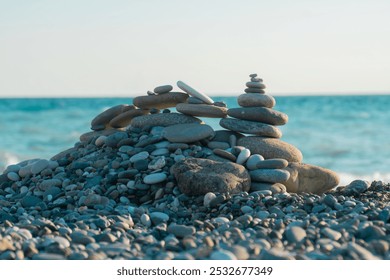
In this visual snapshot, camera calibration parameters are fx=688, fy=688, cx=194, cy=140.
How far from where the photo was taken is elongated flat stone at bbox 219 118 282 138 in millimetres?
7188

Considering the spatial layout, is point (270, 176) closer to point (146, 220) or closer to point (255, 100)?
point (255, 100)

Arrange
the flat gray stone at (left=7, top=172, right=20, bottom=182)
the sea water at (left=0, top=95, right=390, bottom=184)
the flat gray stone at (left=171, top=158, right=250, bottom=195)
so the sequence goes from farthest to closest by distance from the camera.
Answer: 1. the sea water at (left=0, top=95, right=390, bottom=184)
2. the flat gray stone at (left=7, top=172, right=20, bottom=182)
3. the flat gray stone at (left=171, top=158, right=250, bottom=195)

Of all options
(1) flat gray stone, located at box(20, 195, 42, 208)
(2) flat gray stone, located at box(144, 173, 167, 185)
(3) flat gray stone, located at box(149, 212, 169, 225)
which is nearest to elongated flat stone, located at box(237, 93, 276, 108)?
(2) flat gray stone, located at box(144, 173, 167, 185)

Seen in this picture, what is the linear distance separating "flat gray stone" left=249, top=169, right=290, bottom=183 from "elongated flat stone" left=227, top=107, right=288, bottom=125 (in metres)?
0.80

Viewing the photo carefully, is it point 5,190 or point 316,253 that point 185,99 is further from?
point 316,253

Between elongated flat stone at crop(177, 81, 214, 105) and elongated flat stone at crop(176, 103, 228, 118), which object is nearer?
elongated flat stone at crop(176, 103, 228, 118)

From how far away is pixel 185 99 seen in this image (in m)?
7.64

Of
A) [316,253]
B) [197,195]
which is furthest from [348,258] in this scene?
[197,195]

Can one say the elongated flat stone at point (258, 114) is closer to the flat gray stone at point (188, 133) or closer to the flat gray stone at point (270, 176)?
the flat gray stone at point (188, 133)

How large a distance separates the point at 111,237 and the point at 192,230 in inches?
22.5

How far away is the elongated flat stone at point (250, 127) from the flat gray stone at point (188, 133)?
26 centimetres

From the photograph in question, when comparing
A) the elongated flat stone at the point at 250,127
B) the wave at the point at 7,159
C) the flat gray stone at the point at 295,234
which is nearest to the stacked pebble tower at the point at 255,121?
the elongated flat stone at the point at 250,127

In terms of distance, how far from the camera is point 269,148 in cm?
705

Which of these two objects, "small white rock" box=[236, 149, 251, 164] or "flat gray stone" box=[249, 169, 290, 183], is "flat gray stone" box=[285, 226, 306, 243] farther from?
"small white rock" box=[236, 149, 251, 164]
